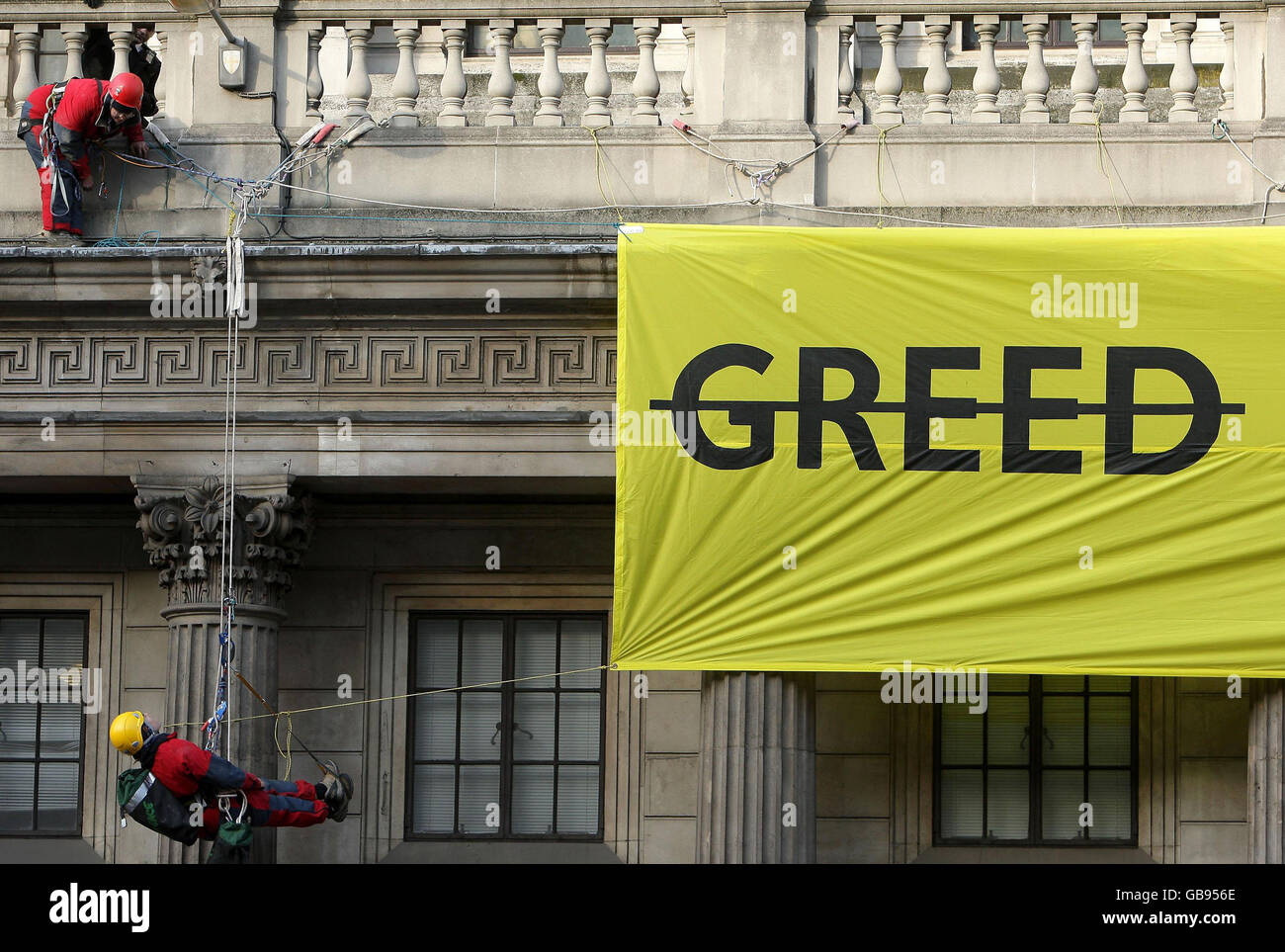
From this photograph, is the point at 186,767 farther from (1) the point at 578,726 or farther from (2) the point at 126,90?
(2) the point at 126,90

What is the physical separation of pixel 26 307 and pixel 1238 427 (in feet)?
32.5

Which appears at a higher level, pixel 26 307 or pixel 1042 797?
pixel 26 307

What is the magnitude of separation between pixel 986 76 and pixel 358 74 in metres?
5.37

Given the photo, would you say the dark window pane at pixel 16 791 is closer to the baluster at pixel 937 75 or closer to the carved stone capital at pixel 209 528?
the carved stone capital at pixel 209 528

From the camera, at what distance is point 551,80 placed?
Answer: 723 inches

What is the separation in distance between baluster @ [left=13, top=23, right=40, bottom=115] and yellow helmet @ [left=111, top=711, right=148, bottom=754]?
5.76 m

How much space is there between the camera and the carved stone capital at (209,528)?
58.1 ft

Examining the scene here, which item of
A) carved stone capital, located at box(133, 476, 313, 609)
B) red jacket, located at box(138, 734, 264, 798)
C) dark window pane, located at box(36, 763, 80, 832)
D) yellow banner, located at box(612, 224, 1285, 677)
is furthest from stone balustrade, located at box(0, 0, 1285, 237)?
dark window pane, located at box(36, 763, 80, 832)

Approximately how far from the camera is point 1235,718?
→ 63.2ft

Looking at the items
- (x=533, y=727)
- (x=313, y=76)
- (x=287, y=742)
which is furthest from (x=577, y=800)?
(x=313, y=76)

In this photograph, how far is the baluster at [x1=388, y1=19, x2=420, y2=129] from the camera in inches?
723

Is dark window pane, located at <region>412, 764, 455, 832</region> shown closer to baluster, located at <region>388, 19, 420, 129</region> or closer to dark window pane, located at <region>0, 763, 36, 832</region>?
dark window pane, located at <region>0, 763, 36, 832</region>
